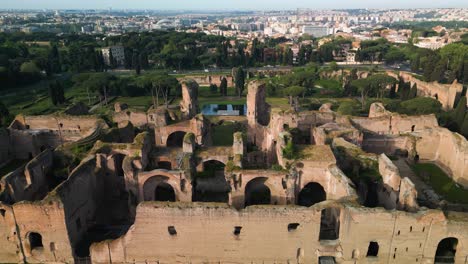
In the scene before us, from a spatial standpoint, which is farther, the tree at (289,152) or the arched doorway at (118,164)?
the arched doorway at (118,164)

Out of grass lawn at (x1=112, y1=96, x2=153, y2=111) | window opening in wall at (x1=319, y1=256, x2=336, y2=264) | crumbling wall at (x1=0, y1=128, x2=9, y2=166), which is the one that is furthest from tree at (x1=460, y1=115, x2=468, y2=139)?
crumbling wall at (x1=0, y1=128, x2=9, y2=166)

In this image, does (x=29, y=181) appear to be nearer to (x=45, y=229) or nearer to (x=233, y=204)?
(x=45, y=229)

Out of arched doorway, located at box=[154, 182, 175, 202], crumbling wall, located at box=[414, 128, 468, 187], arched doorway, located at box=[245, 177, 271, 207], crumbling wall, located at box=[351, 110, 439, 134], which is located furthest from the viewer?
crumbling wall, located at box=[351, 110, 439, 134]

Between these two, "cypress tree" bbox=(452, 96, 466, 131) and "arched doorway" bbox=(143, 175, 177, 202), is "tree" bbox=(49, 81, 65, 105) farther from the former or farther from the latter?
"cypress tree" bbox=(452, 96, 466, 131)

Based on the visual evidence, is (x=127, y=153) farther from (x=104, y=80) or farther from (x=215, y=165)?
(x=104, y=80)

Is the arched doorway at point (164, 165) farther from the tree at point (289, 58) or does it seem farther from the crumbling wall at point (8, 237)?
the tree at point (289, 58)

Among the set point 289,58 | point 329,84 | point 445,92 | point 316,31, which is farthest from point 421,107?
point 316,31

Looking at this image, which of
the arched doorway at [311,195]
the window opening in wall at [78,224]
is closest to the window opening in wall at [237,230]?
the arched doorway at [311,195]
